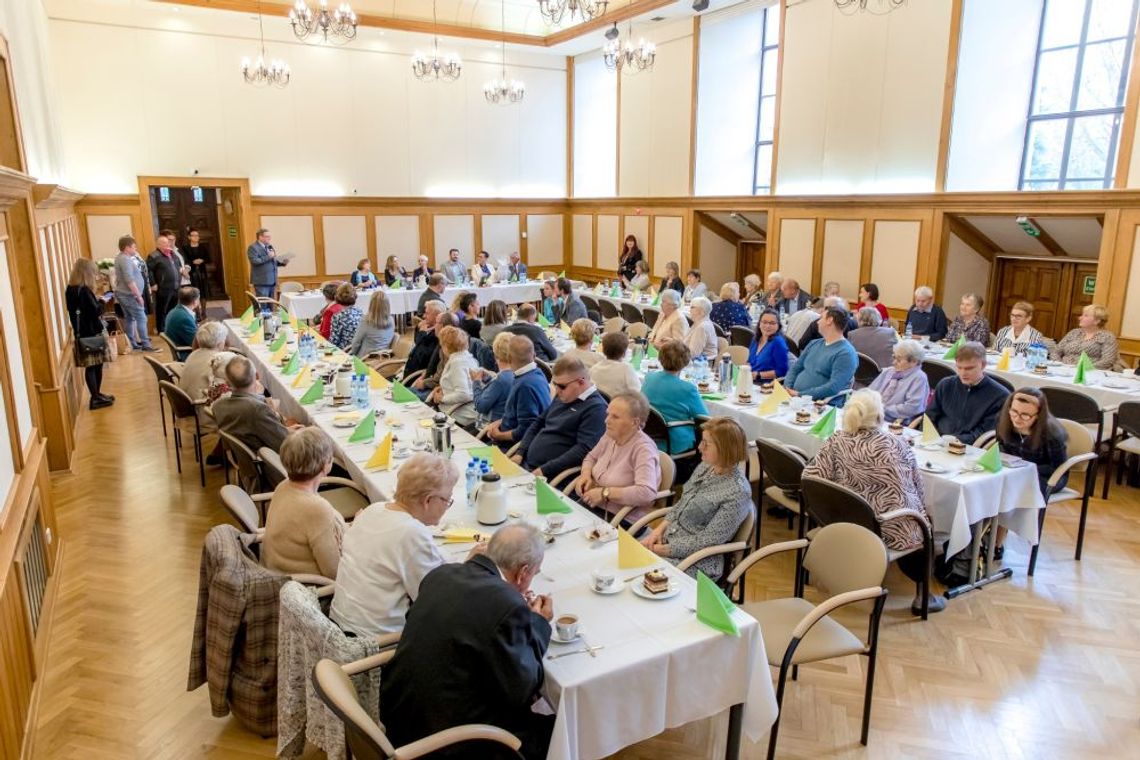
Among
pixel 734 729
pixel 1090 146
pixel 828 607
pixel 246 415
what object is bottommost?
pixel 734 729

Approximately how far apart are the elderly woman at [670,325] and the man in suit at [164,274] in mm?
8525

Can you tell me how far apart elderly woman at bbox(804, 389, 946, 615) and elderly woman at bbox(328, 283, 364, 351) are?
20.0ft

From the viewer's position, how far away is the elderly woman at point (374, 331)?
26.5 feet

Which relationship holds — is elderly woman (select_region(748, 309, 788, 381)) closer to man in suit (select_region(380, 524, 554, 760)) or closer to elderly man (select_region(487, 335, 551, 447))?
elderly man (select_region(487, 335, 551, 447))

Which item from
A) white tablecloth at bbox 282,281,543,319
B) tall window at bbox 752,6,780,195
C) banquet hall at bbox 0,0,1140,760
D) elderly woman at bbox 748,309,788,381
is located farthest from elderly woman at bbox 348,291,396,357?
tall window at bbox 752,6,780,195

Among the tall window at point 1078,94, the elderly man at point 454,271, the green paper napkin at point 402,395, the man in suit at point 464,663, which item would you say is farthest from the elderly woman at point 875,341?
the elderly man at point 454,271

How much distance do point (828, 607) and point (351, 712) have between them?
1867 millimetres

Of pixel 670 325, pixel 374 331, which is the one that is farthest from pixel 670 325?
pixel 374 331

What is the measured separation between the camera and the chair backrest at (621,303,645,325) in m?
11.1

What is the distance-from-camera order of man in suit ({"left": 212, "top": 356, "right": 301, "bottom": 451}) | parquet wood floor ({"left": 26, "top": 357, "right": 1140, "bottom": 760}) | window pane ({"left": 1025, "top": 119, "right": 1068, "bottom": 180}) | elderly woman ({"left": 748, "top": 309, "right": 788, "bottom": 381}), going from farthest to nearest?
window pane ({"left": 1025, "top": 119, "right": 1068, "bottom": 180}) < elderly woman ({"left": 748, "top": 309, "right": 788, "bottom": 381}) < man in suit ({"left": 212, "top": 356, "right": 301, "bottom": 451}) < parquet wood floor ({"left": 26, "top": 357, "right": 1140, "bottom": 760})

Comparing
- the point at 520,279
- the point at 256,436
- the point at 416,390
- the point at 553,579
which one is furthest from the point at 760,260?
the point at 553,579

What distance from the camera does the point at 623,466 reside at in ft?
13.9

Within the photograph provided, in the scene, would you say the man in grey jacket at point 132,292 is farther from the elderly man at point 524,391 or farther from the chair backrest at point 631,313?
the elderly man at point 524,391

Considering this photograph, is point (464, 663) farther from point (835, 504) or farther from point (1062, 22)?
point (1062, 22)
